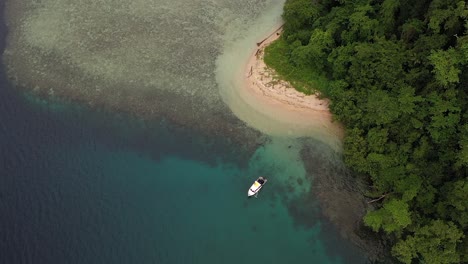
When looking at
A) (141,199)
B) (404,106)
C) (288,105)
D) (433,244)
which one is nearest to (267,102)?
(288,105)

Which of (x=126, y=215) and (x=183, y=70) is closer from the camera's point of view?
(x=126, y=215)

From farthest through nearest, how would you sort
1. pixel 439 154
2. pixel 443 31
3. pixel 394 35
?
pixel 394 35 < pixel 443 31 < pixel 439 154

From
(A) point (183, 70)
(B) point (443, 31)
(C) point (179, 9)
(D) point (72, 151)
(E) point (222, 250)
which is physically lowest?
(E) point (222, 250)

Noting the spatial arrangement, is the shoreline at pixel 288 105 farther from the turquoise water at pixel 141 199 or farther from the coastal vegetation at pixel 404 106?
the turquoise water at pixel 141 199

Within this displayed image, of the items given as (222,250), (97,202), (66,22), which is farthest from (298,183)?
(66,22)

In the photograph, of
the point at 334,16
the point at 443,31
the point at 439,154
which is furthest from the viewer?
the point at 334,16

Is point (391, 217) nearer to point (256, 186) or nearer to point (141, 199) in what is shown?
point (256, 186)

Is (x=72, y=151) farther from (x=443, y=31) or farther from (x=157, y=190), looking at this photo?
(x=443, y=31)
